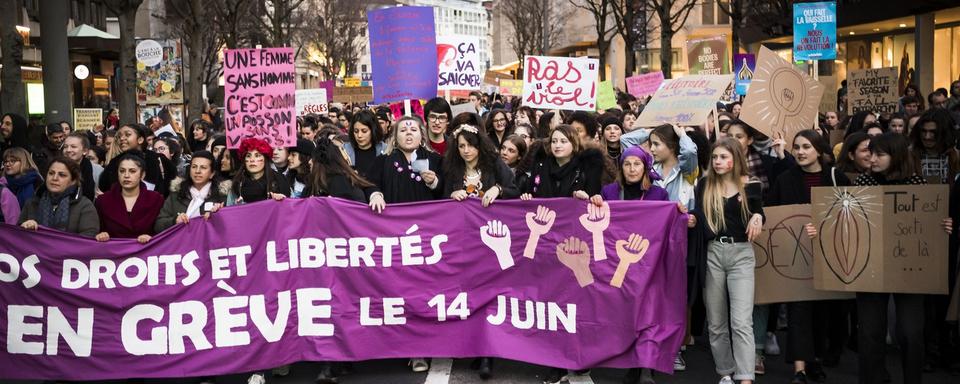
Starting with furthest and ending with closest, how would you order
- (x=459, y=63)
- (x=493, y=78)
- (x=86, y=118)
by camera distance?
(x=493, y=78) < (x=86, y=118) < (x=459, y=63)

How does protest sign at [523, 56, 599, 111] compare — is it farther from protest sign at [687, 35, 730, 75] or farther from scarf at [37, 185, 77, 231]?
protest sign at [687, 35, 730, 75]

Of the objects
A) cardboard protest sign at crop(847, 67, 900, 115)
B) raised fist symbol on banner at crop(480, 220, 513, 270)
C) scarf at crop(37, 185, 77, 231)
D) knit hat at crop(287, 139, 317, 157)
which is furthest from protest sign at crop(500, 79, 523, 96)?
scarf at crop(37, 185, 77, 231)

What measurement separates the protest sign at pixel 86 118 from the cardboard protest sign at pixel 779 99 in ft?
47.5

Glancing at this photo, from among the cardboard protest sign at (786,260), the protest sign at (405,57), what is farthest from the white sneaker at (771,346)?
the protest sign at (405,57)

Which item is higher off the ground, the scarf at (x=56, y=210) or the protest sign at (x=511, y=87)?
the protest sign at (x=511, y=87)

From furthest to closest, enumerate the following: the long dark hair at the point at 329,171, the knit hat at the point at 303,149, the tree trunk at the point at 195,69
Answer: the tree trunk at the point at 195,69, the knit hat at the point at 303,149, the long dark hair at the point at 329,171

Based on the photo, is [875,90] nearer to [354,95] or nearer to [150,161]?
[150,161]

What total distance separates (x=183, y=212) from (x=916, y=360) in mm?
4834

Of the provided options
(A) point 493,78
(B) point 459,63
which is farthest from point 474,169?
(A) point 493,78

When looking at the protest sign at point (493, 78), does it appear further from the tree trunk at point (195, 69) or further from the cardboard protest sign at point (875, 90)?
the cardboard protest sign at point (875, 90)

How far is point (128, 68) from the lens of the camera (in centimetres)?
2166

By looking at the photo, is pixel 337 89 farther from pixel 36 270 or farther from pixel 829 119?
pixel 36 270

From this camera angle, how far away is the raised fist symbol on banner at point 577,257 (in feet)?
23.9

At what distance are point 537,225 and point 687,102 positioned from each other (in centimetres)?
253
